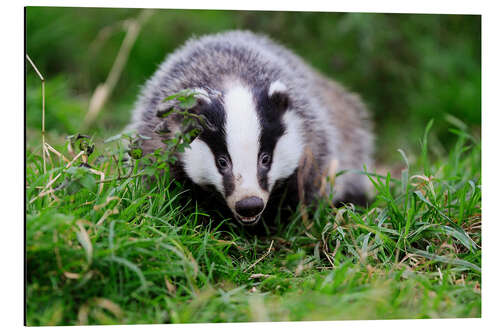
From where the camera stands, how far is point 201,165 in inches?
119

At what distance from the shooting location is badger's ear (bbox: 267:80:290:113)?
3131mm

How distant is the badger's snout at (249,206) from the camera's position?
2.82 meters

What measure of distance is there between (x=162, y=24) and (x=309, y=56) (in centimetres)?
133

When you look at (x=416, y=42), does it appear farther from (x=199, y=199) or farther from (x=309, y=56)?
(x=199, y=199)

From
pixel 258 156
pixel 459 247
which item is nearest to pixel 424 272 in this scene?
pixel 459 247

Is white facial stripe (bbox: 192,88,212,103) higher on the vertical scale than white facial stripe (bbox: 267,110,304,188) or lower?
higher

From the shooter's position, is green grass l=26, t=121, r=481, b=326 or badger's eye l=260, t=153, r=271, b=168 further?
badger's eye l=260, t=153, r=271, b=168

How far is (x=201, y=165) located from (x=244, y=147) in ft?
0.93

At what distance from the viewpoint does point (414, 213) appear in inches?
121

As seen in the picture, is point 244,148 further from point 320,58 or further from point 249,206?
point 320,58

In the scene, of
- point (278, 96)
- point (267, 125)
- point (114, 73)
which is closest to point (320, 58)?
point (114, 73)

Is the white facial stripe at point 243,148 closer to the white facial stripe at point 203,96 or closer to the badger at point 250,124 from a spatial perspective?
the badger at point 250,124

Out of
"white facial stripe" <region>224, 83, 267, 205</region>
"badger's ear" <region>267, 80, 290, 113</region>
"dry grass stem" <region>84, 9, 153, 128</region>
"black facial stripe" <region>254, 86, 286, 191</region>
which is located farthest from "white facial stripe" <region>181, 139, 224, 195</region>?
"dry grass stem" <region>84, 9, 153, 128</region>

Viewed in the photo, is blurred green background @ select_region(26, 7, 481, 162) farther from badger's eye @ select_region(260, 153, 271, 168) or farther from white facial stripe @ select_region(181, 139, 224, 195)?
badger's eye @ select_region(260, 153, 271, 168)
